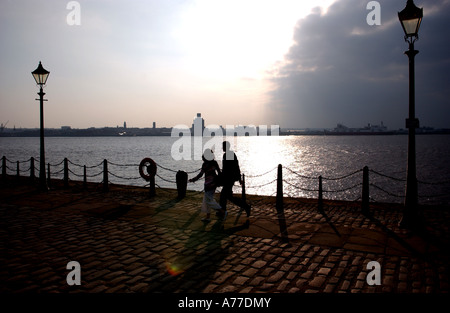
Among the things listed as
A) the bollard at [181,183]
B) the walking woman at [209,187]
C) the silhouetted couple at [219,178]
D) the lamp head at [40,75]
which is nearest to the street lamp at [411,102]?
the silhouetted couple at [219,178]

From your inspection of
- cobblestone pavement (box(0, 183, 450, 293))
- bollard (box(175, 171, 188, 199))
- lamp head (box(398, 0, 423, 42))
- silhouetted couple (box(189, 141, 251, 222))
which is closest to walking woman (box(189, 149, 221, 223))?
silhouetted couple (box(189, 141, 251, 222))

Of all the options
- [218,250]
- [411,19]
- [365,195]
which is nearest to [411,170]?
[365,195]

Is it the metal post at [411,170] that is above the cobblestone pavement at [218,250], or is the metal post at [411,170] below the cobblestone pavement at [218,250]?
above

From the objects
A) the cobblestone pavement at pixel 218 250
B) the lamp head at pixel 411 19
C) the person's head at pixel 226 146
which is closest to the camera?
the cobblestone pavement at pixel 218 250

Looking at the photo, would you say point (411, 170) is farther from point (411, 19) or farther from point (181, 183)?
point (181, 183)

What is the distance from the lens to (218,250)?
562 cm

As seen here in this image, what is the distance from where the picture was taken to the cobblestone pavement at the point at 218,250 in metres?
4.26

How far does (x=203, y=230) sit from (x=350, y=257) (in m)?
3.21

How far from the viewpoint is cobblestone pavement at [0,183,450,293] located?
168 inches

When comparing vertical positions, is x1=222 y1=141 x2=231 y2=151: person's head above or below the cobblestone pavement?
above

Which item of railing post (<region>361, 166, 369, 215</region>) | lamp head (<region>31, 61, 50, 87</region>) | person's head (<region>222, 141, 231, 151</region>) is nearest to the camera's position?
person's head (<region>222, 141, 231, 151</region>)

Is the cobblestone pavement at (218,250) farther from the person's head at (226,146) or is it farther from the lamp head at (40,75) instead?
the lamp head at (40,75)

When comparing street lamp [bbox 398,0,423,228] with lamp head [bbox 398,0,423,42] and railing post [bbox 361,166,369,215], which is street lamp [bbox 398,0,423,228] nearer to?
lamp head [bbox 398,0,423,42]
